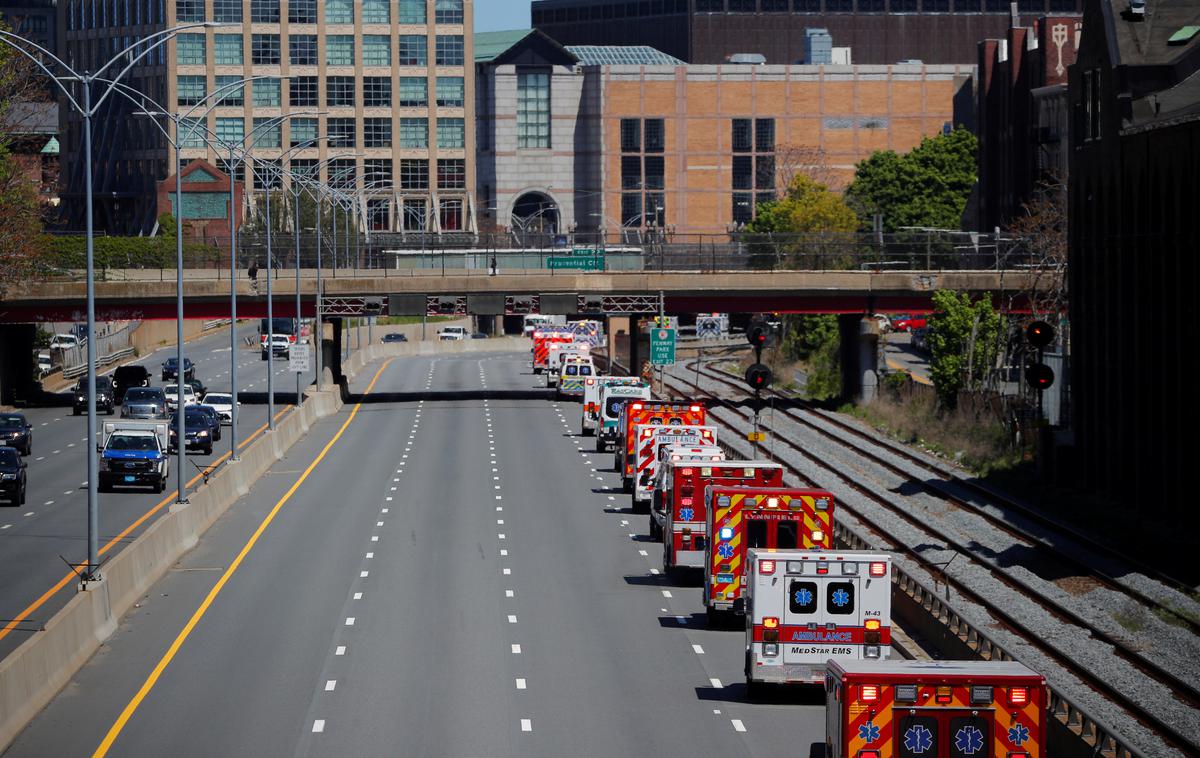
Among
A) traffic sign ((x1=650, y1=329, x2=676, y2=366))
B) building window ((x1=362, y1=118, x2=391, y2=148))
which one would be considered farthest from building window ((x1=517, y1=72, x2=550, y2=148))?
traffic sign ((x1=650, y1=329, x2=676, y2=366))

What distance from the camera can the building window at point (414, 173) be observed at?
552 feet

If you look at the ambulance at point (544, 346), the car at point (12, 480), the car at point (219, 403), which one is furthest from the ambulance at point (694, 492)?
the ambulance at point (544, 346)

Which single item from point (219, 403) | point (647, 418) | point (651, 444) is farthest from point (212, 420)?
point (651, 444)

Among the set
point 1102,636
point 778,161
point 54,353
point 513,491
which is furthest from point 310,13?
point 1102,636

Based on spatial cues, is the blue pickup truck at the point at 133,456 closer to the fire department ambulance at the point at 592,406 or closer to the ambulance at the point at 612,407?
the ambulance at the point at 612,407

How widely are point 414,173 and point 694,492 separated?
137849 millimetres

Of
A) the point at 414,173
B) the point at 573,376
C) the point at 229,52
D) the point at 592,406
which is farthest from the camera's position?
the point at 414,173

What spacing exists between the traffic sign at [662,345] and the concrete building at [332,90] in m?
99.9

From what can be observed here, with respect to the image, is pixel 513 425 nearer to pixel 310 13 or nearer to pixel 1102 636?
pixel 1102 636

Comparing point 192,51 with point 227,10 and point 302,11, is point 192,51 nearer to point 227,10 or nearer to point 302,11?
point 227,10

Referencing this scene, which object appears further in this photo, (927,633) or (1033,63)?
(1033,63)

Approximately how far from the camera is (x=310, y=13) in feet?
541

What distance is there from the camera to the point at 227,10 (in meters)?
166

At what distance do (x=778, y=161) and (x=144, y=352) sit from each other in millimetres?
72643
